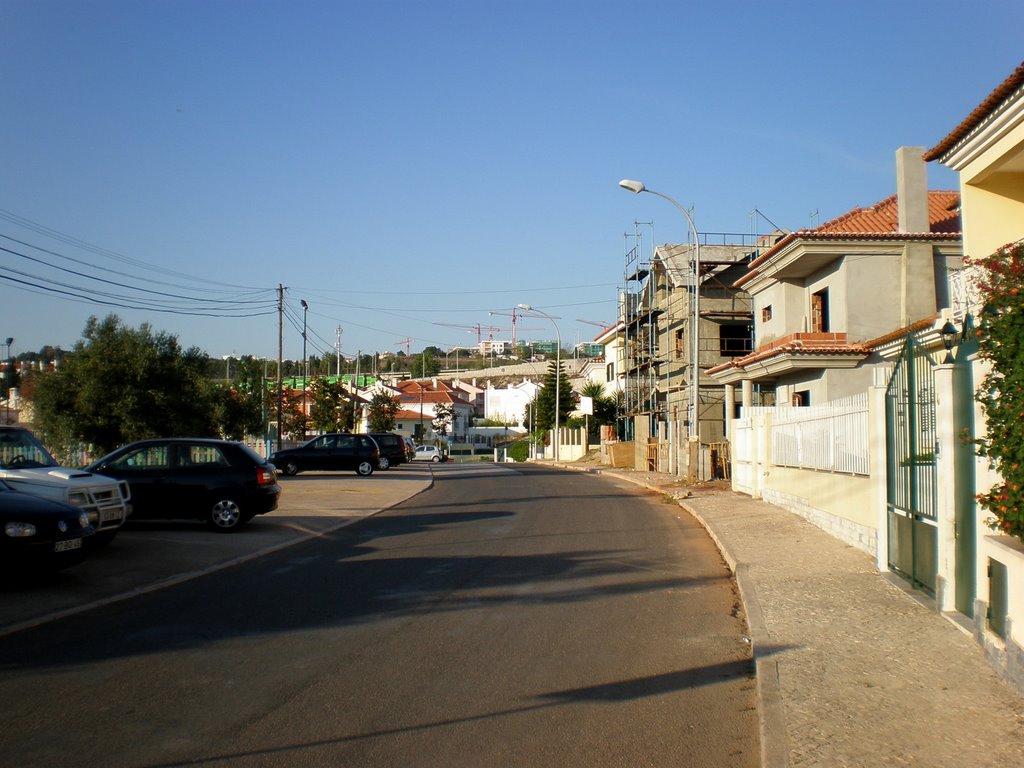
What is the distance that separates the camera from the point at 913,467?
9828 mm

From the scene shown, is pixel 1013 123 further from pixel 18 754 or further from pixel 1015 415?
pixel 18 754

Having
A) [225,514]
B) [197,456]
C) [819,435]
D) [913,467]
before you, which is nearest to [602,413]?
[819,435]

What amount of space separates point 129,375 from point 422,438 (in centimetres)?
6348

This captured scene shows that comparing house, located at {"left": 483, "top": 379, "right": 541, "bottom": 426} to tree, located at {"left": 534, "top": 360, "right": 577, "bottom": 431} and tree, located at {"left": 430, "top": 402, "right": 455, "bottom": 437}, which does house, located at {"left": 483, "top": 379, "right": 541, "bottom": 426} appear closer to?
tree, located at {"left": 430, "top": 402, "right": 455, "bottom": 437}

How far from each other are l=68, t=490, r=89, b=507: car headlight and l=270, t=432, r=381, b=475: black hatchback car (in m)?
23.5

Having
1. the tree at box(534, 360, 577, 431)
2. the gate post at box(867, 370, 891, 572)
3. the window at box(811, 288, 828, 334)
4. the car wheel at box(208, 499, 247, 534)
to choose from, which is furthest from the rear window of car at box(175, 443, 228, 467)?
the tree at box(534, 360, 577, 431)

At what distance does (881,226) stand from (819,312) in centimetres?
309

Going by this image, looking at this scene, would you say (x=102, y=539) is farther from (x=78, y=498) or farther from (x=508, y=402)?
(x=508, y=402)

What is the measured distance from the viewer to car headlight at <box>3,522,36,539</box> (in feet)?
33.7

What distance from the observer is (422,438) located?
3617 inches

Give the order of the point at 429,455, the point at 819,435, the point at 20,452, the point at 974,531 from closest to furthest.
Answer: the point at 974,531 < the point at 20,452 < the point at 819,435 < the point at 429,455

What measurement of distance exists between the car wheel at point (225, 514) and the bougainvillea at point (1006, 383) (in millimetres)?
13060

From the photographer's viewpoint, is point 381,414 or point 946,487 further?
point 381,414

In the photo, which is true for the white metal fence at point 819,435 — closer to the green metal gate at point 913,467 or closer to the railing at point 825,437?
the railing at point 825,437
